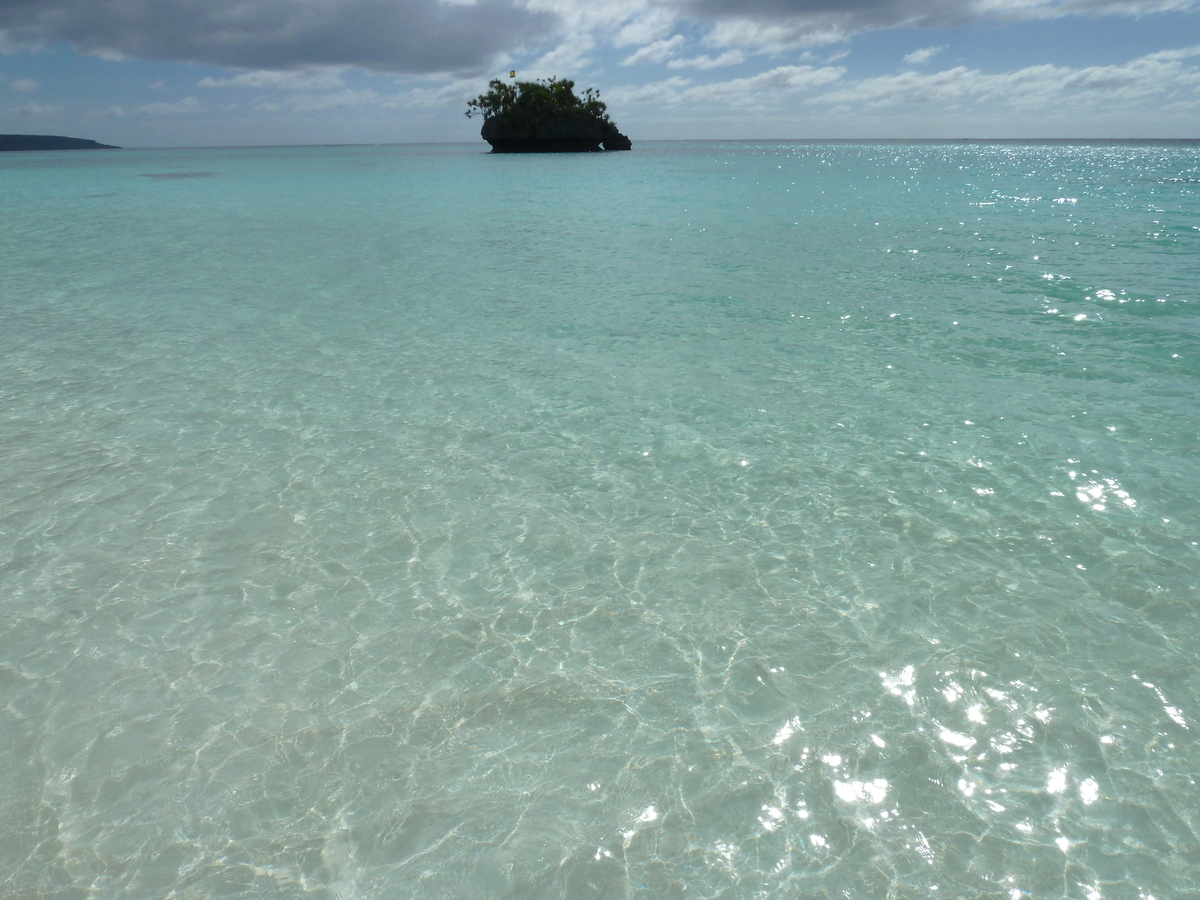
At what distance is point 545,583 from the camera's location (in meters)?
6.19

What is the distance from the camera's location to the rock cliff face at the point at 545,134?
13038 centimetres

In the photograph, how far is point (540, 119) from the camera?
130 metres

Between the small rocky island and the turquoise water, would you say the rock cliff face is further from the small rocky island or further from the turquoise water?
the turquoise water

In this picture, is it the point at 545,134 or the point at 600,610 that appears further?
the point at 545,134

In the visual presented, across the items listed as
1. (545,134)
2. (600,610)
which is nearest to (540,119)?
(545,134)

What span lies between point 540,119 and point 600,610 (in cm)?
13879

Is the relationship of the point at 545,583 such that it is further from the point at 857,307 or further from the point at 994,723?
the point at 857,307

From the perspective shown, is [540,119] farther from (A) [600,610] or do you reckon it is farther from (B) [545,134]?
(A) [600,610]

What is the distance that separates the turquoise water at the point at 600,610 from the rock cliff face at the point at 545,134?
130m

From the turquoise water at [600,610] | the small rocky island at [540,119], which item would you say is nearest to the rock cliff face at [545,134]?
the small rocky island at [540,119]

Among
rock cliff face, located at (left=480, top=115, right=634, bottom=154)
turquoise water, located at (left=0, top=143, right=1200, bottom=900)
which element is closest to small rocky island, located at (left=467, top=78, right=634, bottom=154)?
rock cliff face, located at (left=480, top=115, right=634, bottom=154)

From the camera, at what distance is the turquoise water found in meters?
3.96

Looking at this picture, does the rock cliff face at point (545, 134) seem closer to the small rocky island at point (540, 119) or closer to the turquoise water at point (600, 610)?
the small rocky island at point (540, 119)

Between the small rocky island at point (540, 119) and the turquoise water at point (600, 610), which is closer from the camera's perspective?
the turquoise water at point (600, 610)
